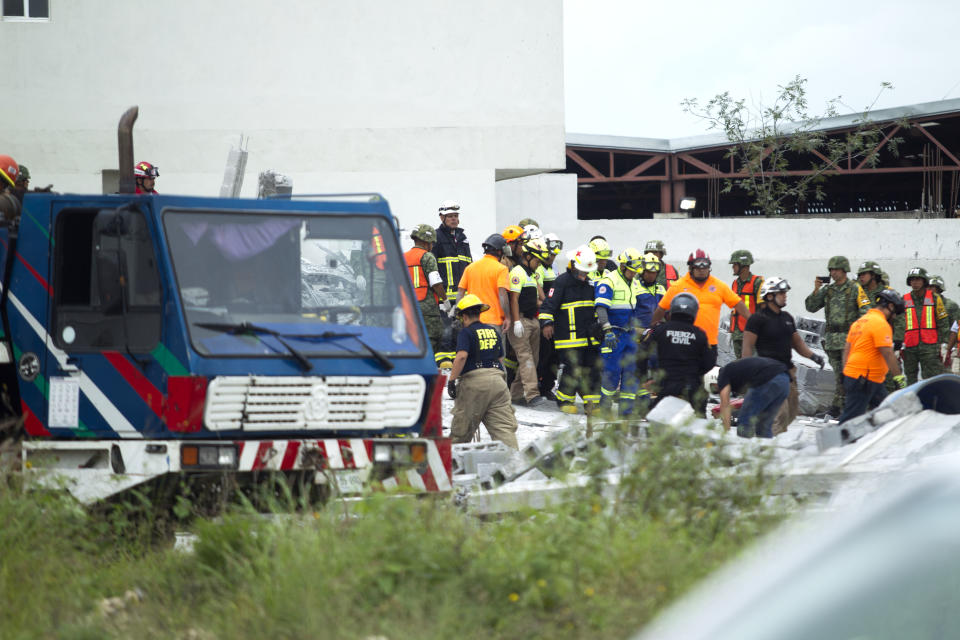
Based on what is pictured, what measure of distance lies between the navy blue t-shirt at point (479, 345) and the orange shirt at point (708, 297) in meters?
2.98

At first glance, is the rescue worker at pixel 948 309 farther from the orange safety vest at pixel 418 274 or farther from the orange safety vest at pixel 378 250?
the orange safety vest at pixel 378 250

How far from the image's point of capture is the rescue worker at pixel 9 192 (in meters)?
6.99

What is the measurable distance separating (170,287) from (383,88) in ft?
40.5

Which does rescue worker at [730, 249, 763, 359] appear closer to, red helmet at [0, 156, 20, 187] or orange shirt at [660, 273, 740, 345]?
orange shirt at [660, 273, 740, 345]

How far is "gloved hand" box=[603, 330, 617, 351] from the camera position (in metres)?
11.7

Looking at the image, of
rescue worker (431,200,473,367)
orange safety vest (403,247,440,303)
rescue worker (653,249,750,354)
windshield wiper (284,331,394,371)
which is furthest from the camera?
rescue worker (431,200,473,367)

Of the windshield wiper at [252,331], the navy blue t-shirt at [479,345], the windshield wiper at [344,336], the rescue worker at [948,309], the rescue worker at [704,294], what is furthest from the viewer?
the rescue worker at [948,309]

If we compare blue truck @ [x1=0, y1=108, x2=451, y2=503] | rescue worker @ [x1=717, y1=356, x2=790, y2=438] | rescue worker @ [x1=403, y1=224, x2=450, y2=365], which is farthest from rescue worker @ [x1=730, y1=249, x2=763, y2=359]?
blue truck @ [x1=0, y1=108, x2=451, y2=503]

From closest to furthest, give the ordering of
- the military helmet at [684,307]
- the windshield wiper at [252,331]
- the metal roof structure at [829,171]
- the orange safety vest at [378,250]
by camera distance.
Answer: the windshield wiper at [252,331], the orange safety vest at [378,250], the military helmet at [684,307], the metal roof structure at [829,171]

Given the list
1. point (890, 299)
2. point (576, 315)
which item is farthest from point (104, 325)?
point (890, 299)

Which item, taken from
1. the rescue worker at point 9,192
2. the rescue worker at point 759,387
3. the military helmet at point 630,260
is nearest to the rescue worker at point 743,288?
the military helmet at point 630,260

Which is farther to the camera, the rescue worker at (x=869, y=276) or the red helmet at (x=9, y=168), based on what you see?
the rescue worker at (x=869, y=276)

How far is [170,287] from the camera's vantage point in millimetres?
6312

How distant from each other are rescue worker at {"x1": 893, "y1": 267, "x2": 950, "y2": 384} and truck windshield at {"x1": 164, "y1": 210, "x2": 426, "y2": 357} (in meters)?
9.81
